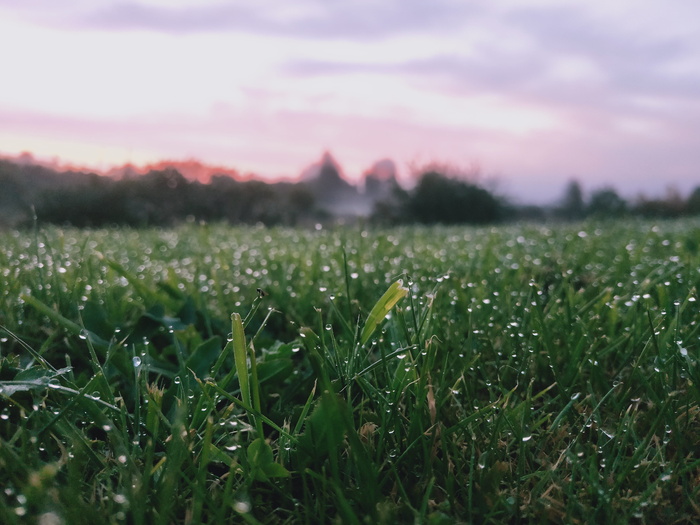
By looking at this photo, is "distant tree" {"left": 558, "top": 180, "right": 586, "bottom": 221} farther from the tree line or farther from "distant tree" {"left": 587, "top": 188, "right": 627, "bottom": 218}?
the tree line

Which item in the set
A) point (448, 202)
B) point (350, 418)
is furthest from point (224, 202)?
point (350, 418)

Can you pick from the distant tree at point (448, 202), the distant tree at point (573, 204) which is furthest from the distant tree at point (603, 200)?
the distant tree at point (448, 202)

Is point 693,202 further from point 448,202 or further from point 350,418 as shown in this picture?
point 350,418

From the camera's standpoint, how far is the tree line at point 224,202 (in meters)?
9.92

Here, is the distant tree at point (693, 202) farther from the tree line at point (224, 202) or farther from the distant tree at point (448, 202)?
the distant tree at point (448, 202)

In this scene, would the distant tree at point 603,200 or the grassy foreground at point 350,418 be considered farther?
the distant tree at point 603,200

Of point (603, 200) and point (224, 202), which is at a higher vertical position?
point (603, 200)

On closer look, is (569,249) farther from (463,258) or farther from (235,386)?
(235,386)

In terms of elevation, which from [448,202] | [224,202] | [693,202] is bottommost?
[224,202]

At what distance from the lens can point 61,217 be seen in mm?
9711

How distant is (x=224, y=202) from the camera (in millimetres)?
11672

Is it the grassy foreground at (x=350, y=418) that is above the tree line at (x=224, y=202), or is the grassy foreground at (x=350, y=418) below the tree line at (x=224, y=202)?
below

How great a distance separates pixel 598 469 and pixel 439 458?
289 millimetres

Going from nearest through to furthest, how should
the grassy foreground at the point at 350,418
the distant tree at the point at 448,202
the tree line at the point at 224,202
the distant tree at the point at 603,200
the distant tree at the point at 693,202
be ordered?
the grassy foreground at the point at 350,418, the tree line at the point at 224,202, the distant tree at the point at 448,202, the distant tree at the point at 693,202, the distant tree at the point at 603,200
